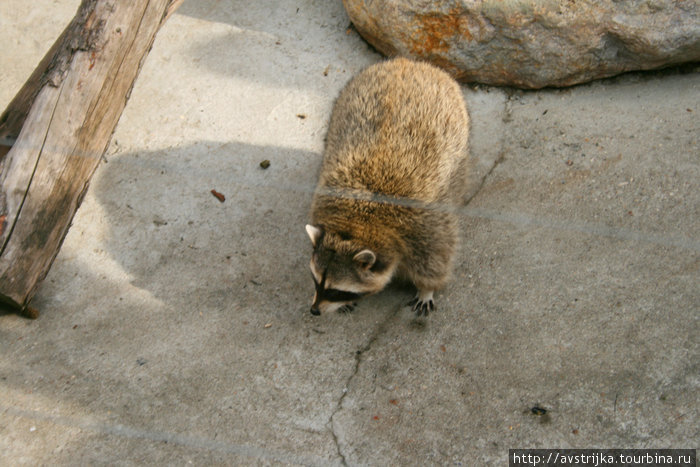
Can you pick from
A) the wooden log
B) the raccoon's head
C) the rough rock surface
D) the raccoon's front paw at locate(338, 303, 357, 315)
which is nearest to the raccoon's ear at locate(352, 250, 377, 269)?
the raccoon's head

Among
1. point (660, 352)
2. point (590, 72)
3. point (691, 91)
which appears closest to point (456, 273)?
point (660, 352)

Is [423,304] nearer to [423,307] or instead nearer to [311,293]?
[423,307]

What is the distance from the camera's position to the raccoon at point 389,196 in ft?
11.2

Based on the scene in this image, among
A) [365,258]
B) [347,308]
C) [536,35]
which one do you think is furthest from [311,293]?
[536,35]

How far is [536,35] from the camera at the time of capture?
4500 millimetres

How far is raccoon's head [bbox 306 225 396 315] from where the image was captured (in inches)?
132

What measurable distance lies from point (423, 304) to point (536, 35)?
2.20 meters

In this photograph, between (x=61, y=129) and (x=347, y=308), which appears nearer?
(x=61, y=129)

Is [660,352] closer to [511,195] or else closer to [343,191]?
[511,195]

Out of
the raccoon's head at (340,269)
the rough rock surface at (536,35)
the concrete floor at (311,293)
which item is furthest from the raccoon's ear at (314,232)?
the rough rock surface at (536,35)

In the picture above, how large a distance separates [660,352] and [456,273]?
1.18m

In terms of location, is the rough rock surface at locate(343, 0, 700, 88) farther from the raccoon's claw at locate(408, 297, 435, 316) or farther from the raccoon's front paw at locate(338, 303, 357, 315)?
the raccoon's front paw at locate(338, 303, 357, 315)

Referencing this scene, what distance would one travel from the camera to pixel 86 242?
396 centimetres

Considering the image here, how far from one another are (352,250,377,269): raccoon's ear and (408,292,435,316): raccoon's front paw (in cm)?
48
